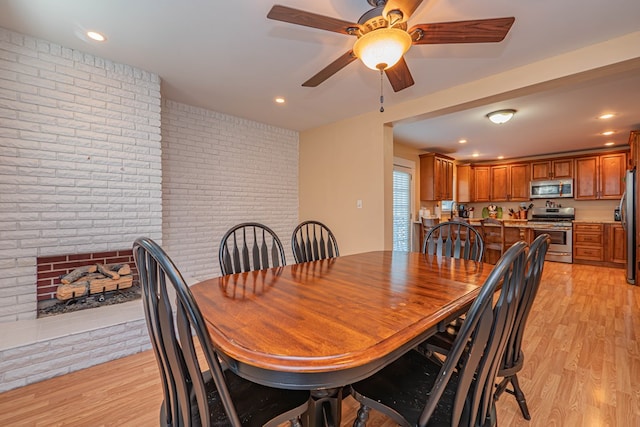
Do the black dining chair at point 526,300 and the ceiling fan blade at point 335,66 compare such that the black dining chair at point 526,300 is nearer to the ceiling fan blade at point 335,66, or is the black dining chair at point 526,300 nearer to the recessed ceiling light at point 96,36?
the ceiling fan blade at point 335,66

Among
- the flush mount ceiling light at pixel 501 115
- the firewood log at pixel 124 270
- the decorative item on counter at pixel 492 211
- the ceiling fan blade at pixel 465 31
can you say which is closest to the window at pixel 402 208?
the flush mount ceiling light at pixel 501 115

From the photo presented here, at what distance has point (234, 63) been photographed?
240 cm

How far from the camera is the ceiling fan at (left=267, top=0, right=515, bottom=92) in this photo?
1336 mm

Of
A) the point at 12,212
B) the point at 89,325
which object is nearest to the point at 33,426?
the point at 89,325

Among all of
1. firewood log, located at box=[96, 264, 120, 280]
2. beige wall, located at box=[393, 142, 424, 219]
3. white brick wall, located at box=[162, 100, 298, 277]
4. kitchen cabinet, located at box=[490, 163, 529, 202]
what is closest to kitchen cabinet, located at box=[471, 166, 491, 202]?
kitchen cabinet, located at box=[490, 163, 529, 202]

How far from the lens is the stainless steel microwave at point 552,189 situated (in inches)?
226

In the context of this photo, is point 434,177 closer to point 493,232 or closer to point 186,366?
point 493,232

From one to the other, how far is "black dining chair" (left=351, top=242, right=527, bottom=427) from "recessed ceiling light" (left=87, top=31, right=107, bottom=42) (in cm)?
276

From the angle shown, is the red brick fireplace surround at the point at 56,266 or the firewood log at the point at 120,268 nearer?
the red brick fireplace surround at the point at 56,266

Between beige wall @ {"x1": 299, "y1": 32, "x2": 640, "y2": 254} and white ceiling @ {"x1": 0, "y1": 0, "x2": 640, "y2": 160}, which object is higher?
white ceiling @ {"x1": 0, "y1": 0, "x2": 640, "y2": 160}

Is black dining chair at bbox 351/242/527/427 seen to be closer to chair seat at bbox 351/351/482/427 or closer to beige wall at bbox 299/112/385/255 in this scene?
chair seat at bbox 351/351/482/427

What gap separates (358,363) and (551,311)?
343cm

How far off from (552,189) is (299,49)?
6310mm

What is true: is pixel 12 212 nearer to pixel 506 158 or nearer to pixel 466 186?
pixel 466 186
